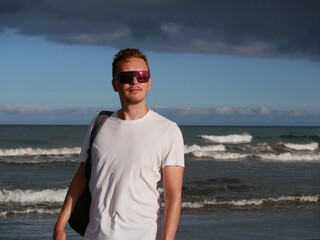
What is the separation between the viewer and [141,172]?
7.85ft

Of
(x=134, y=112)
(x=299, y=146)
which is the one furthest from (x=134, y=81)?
(x=299, y=146)

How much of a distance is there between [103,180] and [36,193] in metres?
10.0

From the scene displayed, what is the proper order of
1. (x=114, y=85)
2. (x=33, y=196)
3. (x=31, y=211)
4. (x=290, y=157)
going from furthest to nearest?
1. (x=290, y=157)
2. (x=33, y=196)
3. (x=31, y=211)
4. (x=114, y=85)

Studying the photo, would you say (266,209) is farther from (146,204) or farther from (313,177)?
(146,204)

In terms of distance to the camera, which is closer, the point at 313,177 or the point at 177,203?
the point at 177,203

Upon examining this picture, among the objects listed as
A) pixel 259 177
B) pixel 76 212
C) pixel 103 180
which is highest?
pixel 103 180

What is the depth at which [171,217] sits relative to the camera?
239cm

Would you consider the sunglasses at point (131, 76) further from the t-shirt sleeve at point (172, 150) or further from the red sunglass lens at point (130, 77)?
the t-shirt sleeve at point (172, 150)

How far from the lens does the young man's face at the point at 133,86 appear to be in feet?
8.35

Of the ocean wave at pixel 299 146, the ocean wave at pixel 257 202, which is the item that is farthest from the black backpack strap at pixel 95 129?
the ocean wave at pixel 299 146

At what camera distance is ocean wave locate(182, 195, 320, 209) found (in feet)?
35.4

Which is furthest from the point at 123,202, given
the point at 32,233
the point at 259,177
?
the point at 259,177

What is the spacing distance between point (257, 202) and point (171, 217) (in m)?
9.21

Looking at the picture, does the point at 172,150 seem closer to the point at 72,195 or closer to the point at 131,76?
the point at 131,76
